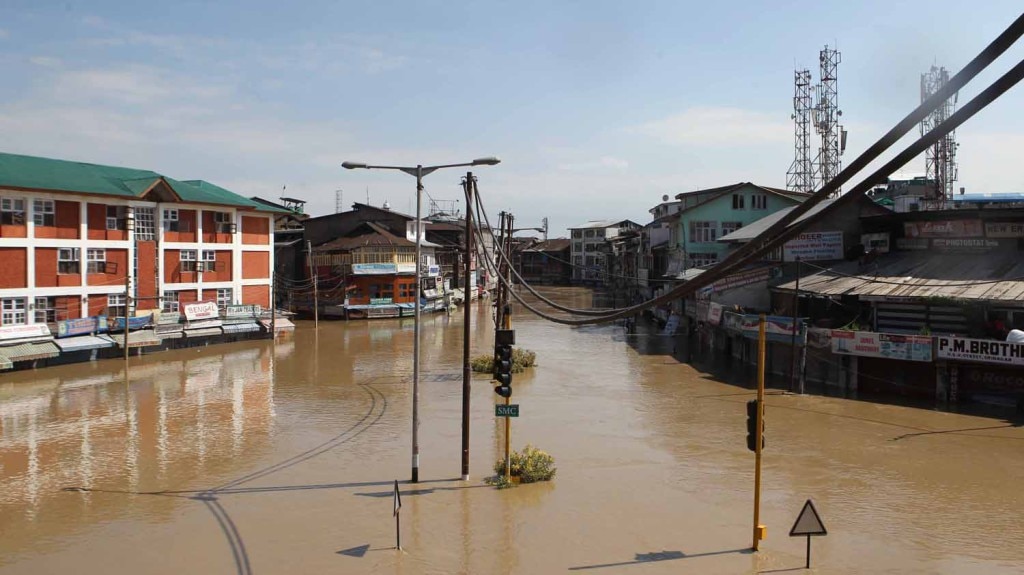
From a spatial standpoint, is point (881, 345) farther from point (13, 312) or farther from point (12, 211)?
point (12, 211)

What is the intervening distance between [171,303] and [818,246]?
126 feet

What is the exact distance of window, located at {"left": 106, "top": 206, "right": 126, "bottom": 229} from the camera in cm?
4191

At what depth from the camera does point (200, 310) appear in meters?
46.0

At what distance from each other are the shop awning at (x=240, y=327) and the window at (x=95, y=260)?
8.18 metres

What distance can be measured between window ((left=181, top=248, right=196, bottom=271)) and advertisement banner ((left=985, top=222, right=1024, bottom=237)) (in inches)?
1736

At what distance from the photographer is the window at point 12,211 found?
37.1m

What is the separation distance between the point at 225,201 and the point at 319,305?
16673 mm

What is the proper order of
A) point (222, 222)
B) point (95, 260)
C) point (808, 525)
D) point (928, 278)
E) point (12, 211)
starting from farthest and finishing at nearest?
point (222, 222) < point (95, 260) < point (12, 211) < point (928, 278) < point (808, 525)

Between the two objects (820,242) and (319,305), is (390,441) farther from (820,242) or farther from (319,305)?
(319,305)

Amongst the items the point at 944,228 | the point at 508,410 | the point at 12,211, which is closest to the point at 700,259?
the point at 944,228

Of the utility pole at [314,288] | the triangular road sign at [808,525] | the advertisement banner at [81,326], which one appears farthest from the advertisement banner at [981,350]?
the utility pole at [314,288]

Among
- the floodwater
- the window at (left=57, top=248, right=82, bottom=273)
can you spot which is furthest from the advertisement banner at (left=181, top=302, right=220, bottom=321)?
the floodwater

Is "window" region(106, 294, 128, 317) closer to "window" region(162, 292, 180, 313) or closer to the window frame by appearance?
"window" region(162, 292, 180, 313)

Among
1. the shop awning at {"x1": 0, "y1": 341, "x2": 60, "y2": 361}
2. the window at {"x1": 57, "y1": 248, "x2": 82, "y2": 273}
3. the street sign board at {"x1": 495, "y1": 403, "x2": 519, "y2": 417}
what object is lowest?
the shop awning at {"x1": 0, "y1": 341, "x2": 60, "y2": 361}
